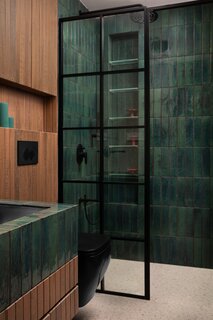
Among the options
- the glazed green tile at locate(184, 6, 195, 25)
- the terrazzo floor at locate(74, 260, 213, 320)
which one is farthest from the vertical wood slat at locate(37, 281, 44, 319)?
the glazed green tile at locate(184, 6, 195, 25)

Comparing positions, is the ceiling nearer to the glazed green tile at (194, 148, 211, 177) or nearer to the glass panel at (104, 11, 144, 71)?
the glass panel at (104, 11, 144, 71)

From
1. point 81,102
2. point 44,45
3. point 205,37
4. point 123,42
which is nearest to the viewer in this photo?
point 44,45

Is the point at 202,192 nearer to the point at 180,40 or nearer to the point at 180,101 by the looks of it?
the point at 180,101

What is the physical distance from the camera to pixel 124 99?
2439mm

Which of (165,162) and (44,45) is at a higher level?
(44,45)

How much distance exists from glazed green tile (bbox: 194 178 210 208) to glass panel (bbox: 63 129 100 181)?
3.83 feet

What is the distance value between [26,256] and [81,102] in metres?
1.69

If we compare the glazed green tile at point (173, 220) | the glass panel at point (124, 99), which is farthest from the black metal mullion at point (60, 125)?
the glazed green tile at point (173, 220)

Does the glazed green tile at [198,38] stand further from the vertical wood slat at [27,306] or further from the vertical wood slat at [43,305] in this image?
the vertical wood slat at [27,306]

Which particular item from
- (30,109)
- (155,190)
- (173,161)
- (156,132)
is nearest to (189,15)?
(156,132)

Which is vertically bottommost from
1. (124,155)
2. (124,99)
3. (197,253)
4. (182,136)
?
(197,253)

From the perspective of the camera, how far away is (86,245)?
1852 mm

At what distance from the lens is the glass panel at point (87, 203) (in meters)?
2.53

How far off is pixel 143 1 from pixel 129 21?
2.88 ft
